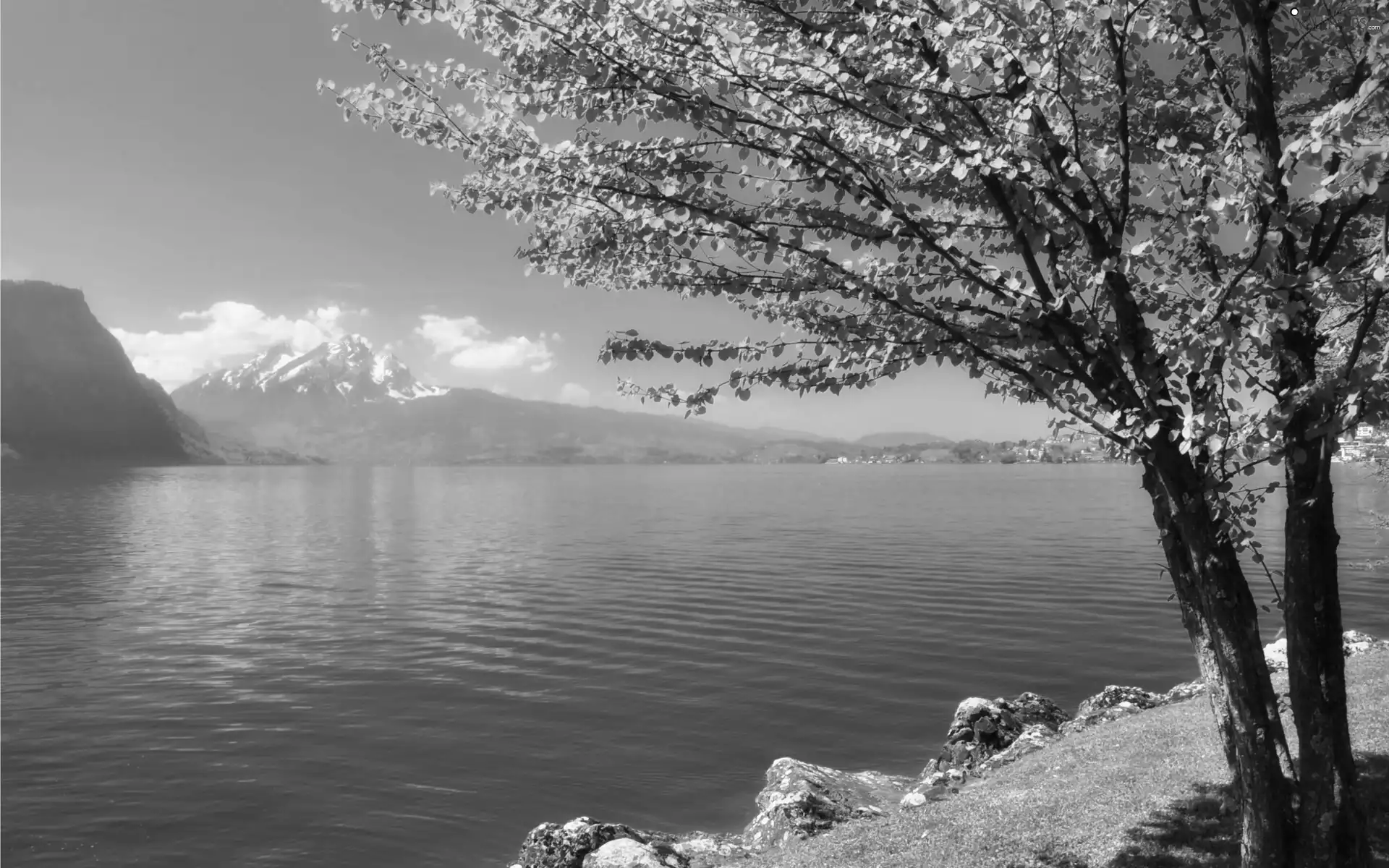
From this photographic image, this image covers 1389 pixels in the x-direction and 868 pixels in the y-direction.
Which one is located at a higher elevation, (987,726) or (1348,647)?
(1348,647)

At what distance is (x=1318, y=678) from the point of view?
9.46m

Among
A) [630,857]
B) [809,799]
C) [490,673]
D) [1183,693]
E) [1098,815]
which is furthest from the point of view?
[490,673]

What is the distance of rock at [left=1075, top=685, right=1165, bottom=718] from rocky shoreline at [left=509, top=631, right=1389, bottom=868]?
3 centimetres

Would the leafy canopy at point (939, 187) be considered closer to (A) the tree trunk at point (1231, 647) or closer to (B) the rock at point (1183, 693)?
(A) the tree trunk at point (1231, 647)

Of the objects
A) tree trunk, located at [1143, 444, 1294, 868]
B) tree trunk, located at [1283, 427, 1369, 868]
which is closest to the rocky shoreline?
tree trunk, located at [1143, 444, 1294, 868]

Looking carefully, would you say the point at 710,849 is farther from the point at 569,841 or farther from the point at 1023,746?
the point at 1023,746

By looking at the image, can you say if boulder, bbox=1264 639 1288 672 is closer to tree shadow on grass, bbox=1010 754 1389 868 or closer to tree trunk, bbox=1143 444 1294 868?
tree shadow on grass, bbox=1010 754 1389 868

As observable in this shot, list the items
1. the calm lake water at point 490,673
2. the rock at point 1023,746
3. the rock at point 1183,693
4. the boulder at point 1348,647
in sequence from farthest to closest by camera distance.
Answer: the rock at point 1183,693
the boulder at point 1348,647
the rock at point 1023,746
the calm lake water at point 490,673

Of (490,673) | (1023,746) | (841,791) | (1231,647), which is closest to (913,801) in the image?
(841,791)

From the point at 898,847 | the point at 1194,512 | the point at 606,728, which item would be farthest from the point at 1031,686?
the point at 1194,512

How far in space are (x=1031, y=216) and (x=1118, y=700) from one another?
25.3m

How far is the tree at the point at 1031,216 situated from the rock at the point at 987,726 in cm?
1607

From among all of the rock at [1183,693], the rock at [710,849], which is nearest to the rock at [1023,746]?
the rock at [1183,693]

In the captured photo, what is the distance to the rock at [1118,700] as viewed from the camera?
27.6 metres
